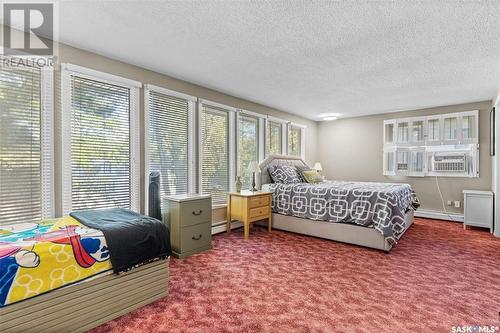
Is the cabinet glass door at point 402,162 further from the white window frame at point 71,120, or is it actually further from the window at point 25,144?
the window at point 25,144

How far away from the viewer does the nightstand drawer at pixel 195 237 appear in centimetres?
309

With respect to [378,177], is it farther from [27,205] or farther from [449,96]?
[27,205]

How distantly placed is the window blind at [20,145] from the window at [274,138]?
12.4ft

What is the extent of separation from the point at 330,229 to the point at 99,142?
3.27 m

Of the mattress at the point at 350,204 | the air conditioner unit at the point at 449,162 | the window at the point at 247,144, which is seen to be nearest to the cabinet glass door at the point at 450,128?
the air conditioner unit at the point at 449,162

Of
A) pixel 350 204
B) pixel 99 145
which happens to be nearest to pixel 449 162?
pixel 350 204

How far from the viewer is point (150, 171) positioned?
335 centimetres

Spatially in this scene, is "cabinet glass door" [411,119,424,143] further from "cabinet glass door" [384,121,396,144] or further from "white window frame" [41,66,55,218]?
"white window frame" [41,66,55,218]

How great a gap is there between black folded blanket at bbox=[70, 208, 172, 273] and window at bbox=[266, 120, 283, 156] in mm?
3505

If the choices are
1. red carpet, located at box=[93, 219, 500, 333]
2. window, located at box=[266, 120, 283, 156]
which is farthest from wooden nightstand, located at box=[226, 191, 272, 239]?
window, located at box=[266, 120, 283, 156]

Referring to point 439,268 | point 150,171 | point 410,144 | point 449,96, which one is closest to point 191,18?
point 150,171

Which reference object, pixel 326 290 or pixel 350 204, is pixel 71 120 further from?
pixel 350 204

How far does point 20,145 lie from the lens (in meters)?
2.38

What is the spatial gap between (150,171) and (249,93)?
2.13m
